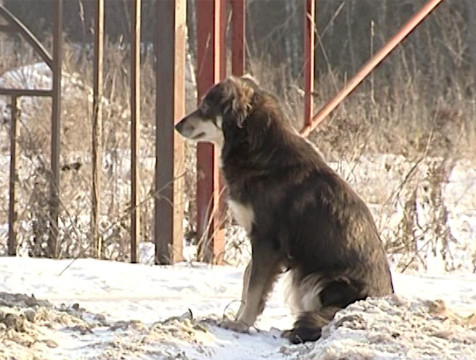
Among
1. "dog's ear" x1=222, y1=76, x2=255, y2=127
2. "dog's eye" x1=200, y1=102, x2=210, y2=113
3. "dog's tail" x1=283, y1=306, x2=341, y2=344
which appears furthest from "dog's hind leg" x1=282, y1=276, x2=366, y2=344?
"dog's eye" x1=200, y1=102, x2=210, y2=113

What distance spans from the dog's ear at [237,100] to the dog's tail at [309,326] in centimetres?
102

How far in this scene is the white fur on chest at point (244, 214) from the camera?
530 cm

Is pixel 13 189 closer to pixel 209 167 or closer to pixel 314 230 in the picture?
pixel 209 167

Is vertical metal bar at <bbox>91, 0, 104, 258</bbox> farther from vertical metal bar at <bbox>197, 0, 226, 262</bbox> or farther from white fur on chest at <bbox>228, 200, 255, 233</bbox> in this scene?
white fur on chest at <bbox>228, 200, 255, 233</bbox>

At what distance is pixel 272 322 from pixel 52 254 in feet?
8.68

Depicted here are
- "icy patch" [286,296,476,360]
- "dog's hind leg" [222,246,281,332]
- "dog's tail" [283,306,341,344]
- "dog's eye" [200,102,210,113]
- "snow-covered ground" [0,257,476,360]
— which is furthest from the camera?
"dog's eye" [200,102,210,113]

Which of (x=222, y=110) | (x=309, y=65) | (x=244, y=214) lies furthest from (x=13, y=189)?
(x=244, y=214)

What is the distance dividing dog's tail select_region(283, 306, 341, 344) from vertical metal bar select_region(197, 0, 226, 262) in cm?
272

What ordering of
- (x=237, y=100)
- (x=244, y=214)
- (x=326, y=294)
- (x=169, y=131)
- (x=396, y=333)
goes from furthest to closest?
1. (x=169, y=131)
2. (x=237, y=100)
3. (x=244, y=214)
4. (x=326, y=294)
5. (x=396, y=333)

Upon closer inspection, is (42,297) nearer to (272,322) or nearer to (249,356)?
(272,322)

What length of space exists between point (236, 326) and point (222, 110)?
108 centimetres

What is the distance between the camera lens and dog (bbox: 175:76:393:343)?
16.9 ft

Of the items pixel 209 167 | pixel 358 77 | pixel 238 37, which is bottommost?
pixel 209 167

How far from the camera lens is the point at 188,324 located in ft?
15.9
